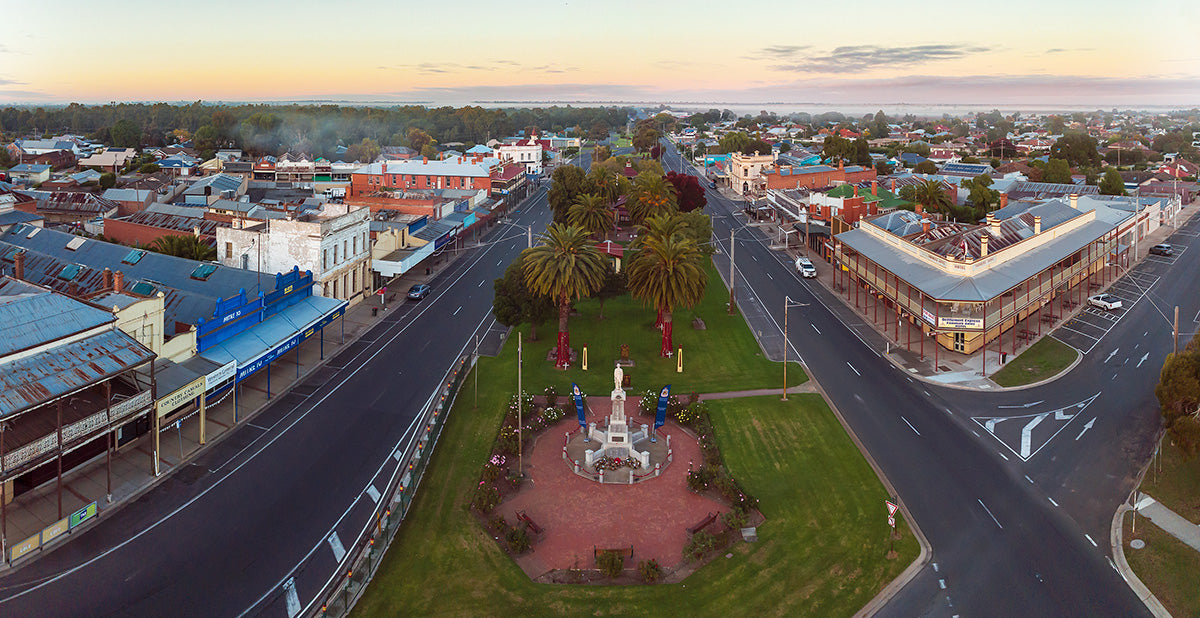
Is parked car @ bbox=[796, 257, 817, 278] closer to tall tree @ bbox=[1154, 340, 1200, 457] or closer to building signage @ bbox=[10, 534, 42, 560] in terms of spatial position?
tall tree @ bbox=[1154, 340, 1200, 457]

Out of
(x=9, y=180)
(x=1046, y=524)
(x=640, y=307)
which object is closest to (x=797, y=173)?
(x=640, y=307)

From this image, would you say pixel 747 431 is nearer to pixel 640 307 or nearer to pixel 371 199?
pixel 640 307

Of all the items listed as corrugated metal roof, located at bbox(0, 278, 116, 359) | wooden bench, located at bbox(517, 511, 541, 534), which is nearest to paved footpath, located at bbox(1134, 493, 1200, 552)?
wooden bench, located at bbox(517, 511, 541, 534)

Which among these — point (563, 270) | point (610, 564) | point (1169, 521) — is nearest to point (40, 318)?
point (610, 564)

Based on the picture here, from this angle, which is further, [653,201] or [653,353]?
[653,201]

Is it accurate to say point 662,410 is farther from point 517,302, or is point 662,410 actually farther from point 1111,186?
point 1111,186

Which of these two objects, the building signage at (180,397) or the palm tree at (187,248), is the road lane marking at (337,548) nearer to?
the building signage at (180,397)
